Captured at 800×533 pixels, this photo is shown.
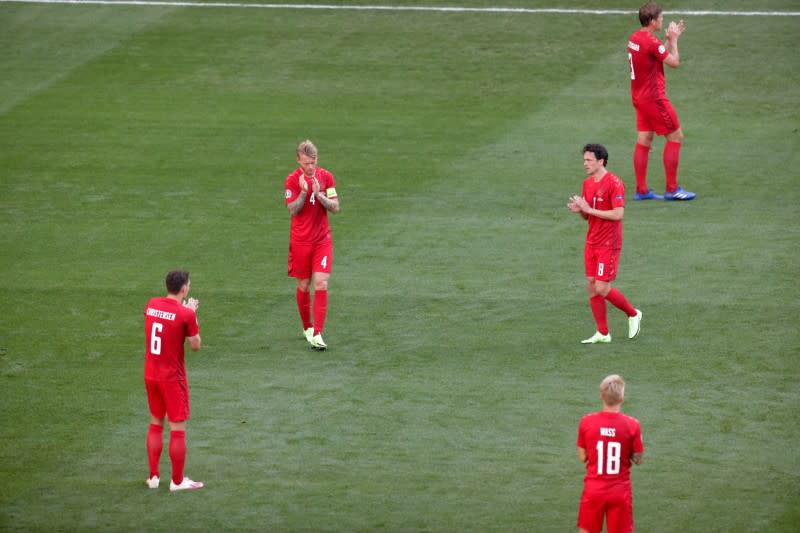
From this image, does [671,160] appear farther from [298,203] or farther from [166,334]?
[166,334]

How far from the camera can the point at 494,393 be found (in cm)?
1316

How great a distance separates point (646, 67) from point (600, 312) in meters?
5.67

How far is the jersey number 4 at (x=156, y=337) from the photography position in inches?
429

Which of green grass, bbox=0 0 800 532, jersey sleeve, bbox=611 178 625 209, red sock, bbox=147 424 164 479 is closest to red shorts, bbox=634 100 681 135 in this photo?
green grass, bbox=0 0 800 532

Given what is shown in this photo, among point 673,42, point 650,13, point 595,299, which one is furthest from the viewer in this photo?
point 650,13

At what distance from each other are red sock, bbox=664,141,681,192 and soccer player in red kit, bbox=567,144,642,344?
16.0 ft

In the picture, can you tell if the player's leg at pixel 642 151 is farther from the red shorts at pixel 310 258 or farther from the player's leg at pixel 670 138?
the red shorts at pixel 310 258

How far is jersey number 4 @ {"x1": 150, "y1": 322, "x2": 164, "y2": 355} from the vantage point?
35.8 feet

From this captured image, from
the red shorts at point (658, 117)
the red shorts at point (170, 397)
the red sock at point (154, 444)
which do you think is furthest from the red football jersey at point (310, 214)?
the red shorts at point (658, 117)

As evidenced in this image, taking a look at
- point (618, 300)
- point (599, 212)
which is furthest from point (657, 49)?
point (618, 300)

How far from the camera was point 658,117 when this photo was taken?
1866cm

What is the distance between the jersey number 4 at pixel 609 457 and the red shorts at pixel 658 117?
9938 millimetres

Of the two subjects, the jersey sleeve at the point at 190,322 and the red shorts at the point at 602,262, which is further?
the red shorts at the point at 602,262

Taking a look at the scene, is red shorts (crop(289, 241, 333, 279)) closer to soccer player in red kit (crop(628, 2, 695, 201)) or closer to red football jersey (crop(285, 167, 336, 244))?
red football jersey (crop(285, 167, 336, 244))
